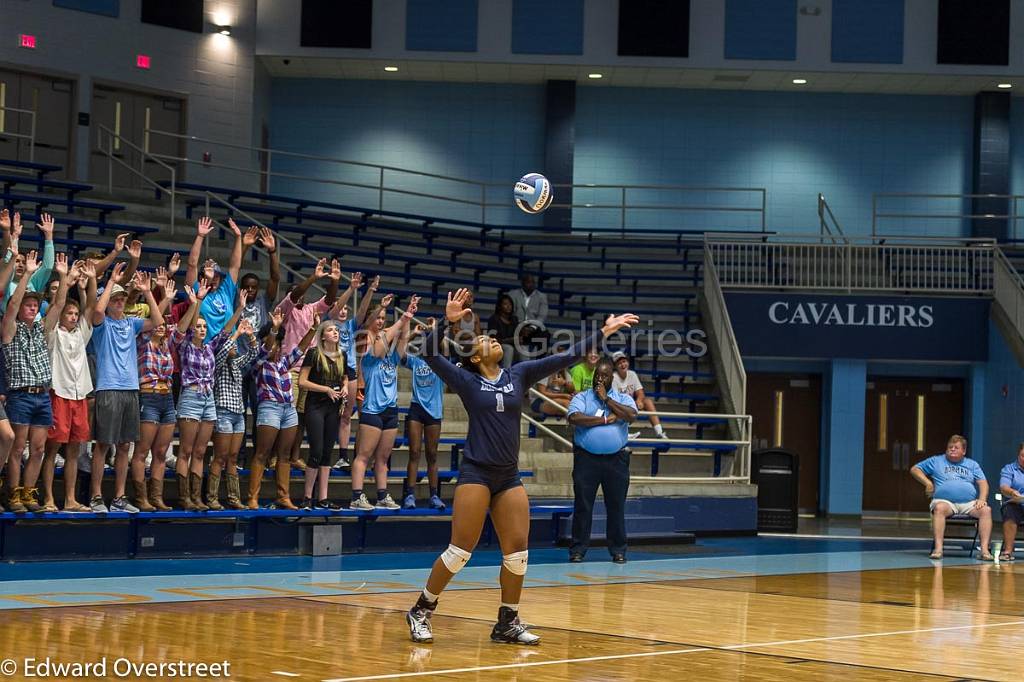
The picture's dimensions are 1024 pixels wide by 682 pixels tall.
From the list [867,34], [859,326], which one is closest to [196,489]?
[859,326]

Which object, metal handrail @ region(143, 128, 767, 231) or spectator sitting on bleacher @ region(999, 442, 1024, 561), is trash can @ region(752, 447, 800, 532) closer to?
spectator sitting on bleacher @ region(999, 442, 1024, 561)

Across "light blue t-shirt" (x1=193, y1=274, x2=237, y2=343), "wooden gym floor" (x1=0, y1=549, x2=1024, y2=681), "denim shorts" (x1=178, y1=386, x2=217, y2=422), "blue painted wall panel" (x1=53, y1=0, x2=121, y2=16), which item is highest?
"blue painted wall panel" (x1=53, y1=0, x2=121, y2=16)

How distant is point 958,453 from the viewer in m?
16.3

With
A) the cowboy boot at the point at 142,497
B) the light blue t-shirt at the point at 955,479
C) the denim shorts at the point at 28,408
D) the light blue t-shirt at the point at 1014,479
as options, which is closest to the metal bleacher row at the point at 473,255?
the light blue t-shirt at the point at 955,479

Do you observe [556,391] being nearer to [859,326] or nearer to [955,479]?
[955,479]

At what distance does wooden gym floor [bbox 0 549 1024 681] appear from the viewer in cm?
714

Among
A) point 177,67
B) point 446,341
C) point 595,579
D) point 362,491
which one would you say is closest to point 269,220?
point 177,67

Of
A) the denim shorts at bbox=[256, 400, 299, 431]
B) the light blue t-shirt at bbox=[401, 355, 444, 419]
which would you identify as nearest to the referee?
the light blue t-shirt at bbox=[401, 355, 444, 419]

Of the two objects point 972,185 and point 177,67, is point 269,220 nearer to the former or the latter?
point 177,67

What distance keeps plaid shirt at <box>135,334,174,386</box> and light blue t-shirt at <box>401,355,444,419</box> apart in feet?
9.12

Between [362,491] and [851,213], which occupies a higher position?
[851,213]

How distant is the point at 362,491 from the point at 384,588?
293 cm

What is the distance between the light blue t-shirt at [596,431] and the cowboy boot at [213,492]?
3.78 metres

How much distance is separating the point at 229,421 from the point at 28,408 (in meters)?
1.97
